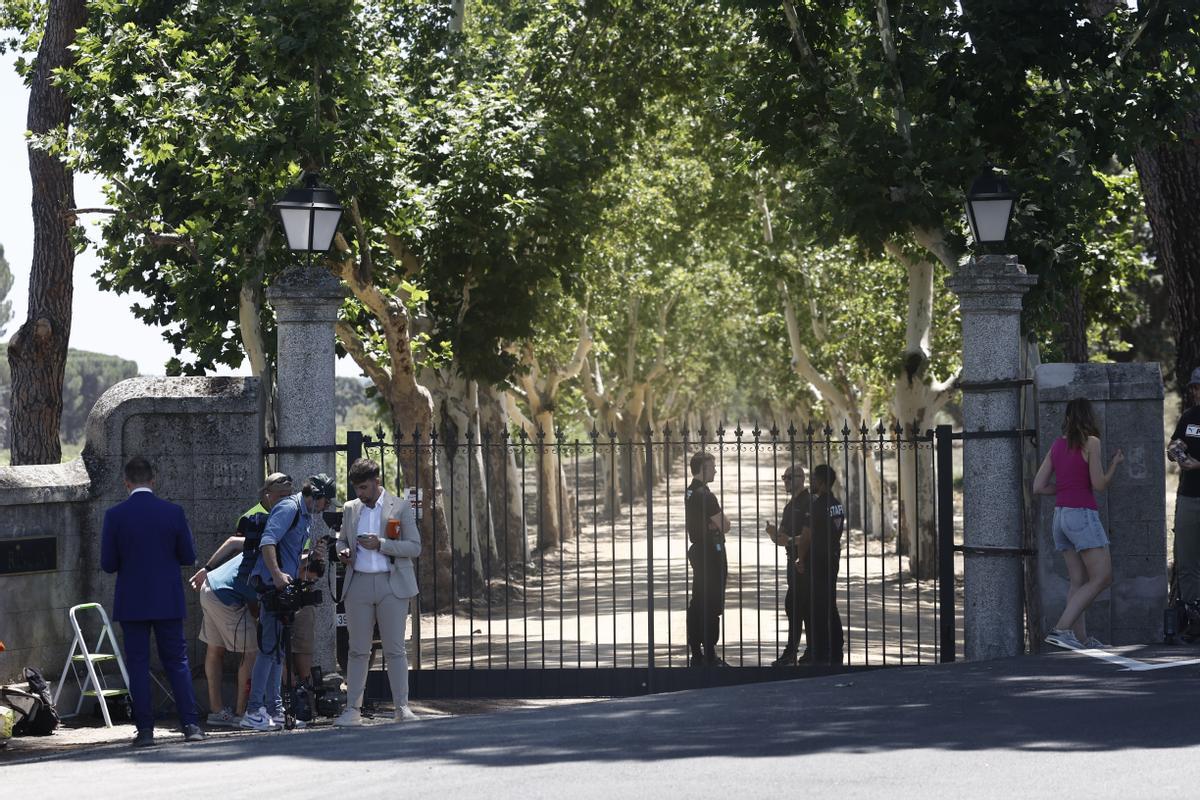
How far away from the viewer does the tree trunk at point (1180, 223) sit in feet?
44.7

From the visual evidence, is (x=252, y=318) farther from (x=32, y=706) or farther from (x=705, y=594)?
(x=32, y=706)

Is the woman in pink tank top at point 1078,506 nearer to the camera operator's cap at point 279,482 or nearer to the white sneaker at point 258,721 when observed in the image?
the camera operator's cap at point 279,482

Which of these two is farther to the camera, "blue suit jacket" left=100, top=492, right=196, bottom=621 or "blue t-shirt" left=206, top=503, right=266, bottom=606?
"blue t-shirt" left=206, top=503, right=266, bottom=606

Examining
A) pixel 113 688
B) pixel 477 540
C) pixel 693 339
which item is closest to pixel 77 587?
pixel 113 688

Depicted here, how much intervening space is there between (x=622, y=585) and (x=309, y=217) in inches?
662

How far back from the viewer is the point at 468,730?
335 inches

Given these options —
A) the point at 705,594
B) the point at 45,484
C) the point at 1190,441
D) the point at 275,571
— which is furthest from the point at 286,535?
the point at 1190,441

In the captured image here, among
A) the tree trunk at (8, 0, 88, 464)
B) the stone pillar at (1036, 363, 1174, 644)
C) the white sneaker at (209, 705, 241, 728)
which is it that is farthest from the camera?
the tree trunk at (8, 0, 88, 464)

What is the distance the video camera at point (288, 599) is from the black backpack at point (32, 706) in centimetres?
147

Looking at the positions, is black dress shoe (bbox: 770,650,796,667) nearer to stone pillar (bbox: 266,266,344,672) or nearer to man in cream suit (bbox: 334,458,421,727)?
man in cream suit (bbox: 334,458,421,727)

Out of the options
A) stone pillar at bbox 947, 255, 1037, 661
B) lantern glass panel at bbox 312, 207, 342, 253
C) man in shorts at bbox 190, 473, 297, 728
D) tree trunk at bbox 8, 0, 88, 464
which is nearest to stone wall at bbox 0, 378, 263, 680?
man in shorts at bbox 190, 473, 297, 728

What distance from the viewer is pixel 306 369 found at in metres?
10.5

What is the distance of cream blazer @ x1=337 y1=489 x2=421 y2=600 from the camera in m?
9.43

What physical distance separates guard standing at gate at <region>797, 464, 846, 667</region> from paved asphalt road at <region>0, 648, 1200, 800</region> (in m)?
1.94
